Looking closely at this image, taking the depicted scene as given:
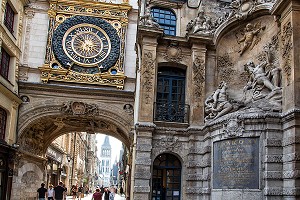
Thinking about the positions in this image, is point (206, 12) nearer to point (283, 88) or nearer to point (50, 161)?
point (283, 88)

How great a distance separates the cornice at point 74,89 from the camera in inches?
870

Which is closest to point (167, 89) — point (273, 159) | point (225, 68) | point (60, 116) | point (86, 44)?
point (225, 68)

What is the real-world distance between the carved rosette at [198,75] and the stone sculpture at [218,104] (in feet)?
1.83

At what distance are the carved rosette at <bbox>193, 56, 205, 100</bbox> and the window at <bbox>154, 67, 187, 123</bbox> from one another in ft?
2.70

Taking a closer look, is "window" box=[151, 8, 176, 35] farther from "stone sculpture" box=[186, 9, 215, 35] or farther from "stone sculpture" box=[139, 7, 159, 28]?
"stone sculpture" box=[139, 7, 159, 28]

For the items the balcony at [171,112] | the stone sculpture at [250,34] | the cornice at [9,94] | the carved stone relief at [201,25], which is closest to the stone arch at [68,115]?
the cornice at [9,94]

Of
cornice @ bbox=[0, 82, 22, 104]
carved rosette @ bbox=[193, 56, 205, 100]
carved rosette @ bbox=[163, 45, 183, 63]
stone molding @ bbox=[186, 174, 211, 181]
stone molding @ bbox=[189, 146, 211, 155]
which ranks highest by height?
carved rosette @ bbox=[163, 45, 183, 63]

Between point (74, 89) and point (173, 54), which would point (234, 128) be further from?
point (74, 89)

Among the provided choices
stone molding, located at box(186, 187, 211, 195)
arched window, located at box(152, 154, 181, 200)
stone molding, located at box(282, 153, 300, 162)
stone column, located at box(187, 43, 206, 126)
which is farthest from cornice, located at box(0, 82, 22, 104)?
stone molding, located at box(282, 153, 300, 162)

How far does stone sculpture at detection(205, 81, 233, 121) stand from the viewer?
15.3 meters

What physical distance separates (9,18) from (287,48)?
14372 mm

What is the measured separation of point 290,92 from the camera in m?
12.7

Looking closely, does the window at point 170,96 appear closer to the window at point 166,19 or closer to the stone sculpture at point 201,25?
the stone sculpture at point 201,25

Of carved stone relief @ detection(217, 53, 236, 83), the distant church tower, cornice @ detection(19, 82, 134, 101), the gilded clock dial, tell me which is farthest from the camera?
the distant church tower
